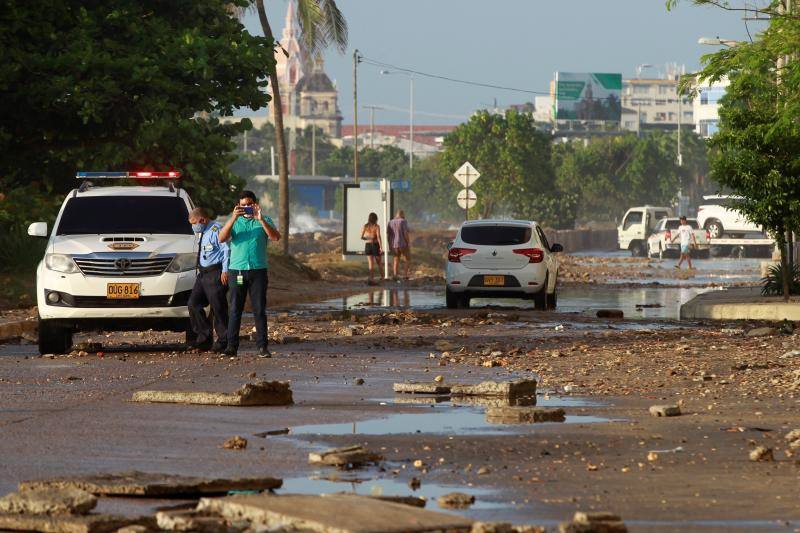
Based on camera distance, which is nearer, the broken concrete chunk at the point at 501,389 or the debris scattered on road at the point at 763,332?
the broken concrete chunk at the point at 501,389

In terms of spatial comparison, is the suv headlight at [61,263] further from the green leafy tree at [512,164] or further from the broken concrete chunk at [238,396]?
the green leafy tree at [512,164]

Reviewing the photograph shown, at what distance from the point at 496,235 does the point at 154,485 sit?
2241cm

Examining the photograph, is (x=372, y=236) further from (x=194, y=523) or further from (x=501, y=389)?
(x=194, y=523)

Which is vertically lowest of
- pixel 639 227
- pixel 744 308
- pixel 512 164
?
pixel 744 308

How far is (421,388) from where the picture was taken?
14.5 metres

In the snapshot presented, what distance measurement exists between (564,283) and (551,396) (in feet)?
100

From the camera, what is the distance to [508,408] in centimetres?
1242

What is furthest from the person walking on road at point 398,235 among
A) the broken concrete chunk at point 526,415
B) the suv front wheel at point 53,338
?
the broken concrete chunk at point 526,415

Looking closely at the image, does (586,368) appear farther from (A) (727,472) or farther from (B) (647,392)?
(A) (727,472)

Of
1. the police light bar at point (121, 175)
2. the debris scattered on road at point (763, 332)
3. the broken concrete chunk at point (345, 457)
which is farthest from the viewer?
the debris scattered on road at point (763, 332)

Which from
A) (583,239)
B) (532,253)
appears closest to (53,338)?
(532,253)

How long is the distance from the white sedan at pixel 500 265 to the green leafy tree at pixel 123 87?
4754 mm

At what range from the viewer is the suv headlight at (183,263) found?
63.5 ft

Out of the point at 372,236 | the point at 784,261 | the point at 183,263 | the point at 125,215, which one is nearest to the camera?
the point at 183,263
